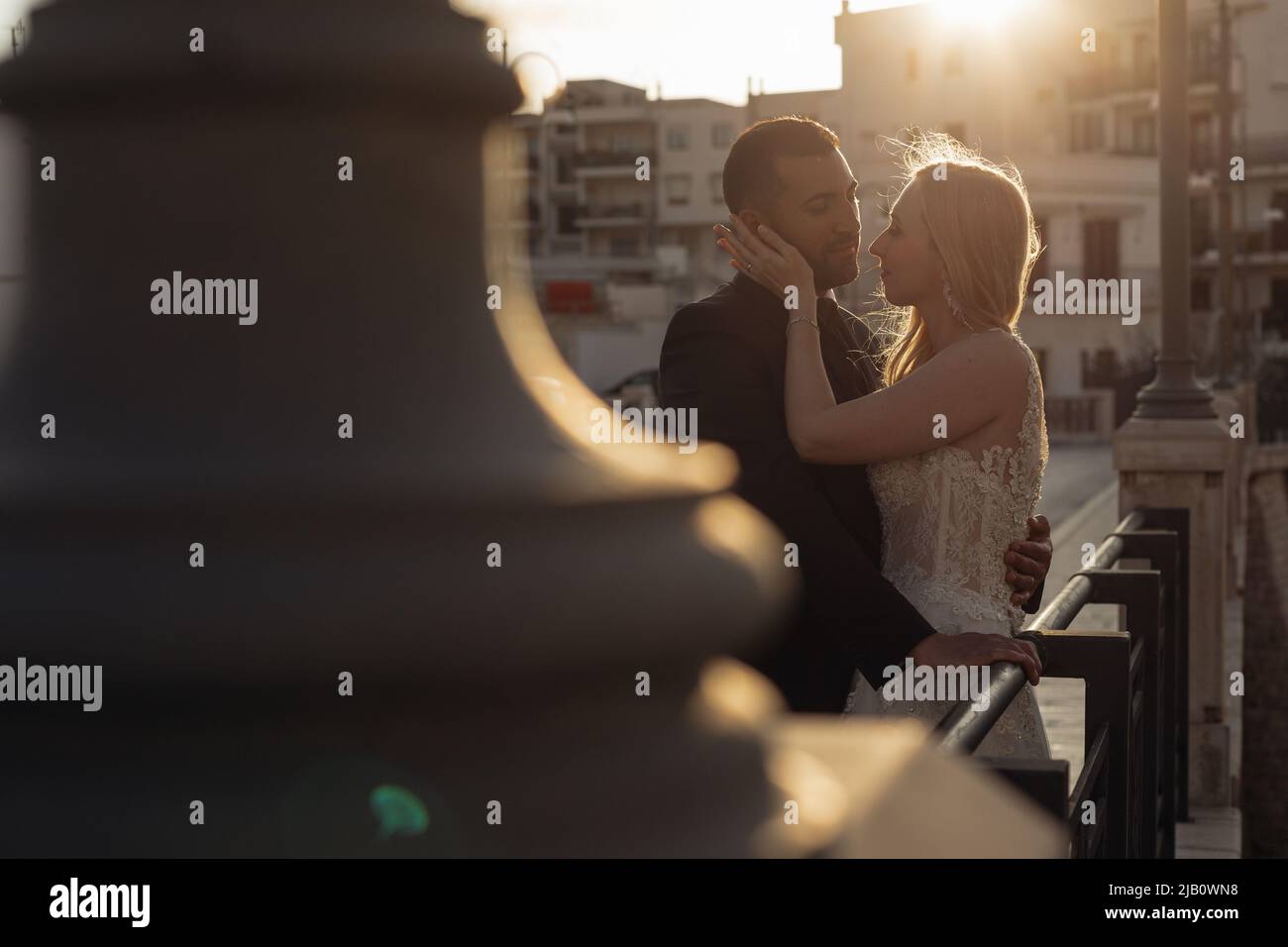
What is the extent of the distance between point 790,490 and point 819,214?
58 cm

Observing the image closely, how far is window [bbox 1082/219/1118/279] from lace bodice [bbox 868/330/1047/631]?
55500 mm

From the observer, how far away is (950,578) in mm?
3652

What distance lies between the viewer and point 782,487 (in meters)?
3.32

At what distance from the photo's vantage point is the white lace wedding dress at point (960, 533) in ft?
11.6

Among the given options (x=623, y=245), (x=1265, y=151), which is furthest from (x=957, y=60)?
(x=623, y=245)

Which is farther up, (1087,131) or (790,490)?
(1087,131)

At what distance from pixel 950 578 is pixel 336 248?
5.71 feet

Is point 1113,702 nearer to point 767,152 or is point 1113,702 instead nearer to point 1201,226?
point 767,152

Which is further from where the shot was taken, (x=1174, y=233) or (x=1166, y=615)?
(x=1174, y=233)

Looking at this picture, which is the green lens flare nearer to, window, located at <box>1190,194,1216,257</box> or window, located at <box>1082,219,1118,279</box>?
window, located at <box>1082,219,1118,279</box>

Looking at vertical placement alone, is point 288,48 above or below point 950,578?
above

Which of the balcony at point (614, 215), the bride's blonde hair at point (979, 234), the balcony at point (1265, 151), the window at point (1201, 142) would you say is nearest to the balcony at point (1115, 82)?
the window at point (1201, 142)
